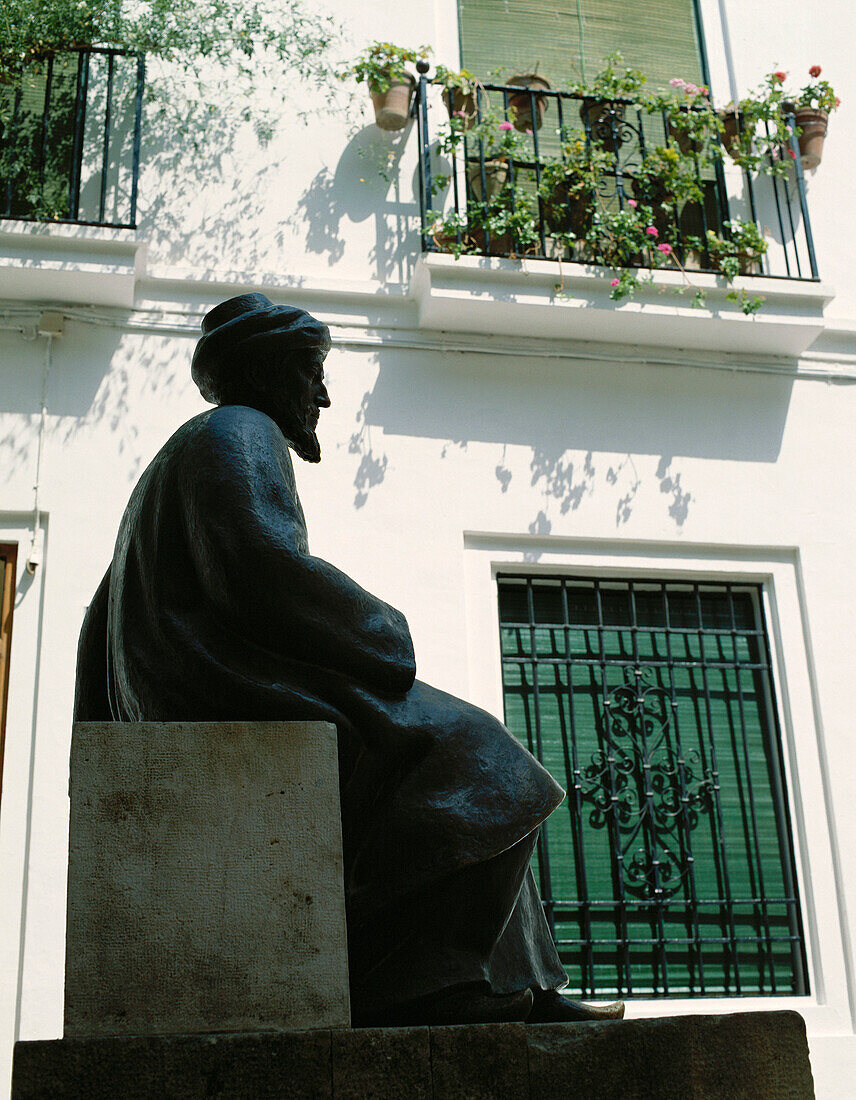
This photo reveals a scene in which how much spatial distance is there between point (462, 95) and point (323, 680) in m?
6.26

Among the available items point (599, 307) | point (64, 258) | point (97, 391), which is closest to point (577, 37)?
point (599, 307)

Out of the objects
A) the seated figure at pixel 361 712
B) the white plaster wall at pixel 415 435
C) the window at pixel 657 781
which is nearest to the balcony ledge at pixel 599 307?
the white plaster wall at pixel 415 435

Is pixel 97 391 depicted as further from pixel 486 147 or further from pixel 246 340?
pixel 246 340

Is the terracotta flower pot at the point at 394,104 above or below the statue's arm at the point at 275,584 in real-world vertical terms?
above

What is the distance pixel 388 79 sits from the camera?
764 cm

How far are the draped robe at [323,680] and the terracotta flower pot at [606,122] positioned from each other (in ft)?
20.4

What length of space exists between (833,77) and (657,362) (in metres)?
2.58

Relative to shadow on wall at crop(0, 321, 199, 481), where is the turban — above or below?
below

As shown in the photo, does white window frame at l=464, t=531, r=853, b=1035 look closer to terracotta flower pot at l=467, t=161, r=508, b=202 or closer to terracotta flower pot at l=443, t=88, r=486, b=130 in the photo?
terracotta flower pot at l=467, t=161, r=508, b=202

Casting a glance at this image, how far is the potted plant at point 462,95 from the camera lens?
766 centimetres

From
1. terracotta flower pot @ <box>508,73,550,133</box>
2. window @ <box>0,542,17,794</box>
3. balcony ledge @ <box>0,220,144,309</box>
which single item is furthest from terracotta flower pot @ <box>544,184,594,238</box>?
window @ <box>0,542,17,794</box>

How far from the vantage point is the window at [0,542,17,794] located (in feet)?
20.9

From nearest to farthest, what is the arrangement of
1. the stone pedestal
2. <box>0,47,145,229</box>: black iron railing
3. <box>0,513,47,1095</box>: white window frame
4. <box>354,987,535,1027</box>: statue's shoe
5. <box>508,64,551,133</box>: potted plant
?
the stone pedestal < <box>354,987,535,1027</box>: statue's shoe < <box>0,513,47,1095</box>: white window frame < <box>0,47,145,229</box>: black iron railing < <box>508,64,551,133</box>: potted plant

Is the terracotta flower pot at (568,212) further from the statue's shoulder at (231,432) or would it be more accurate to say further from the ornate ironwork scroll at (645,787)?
the statue's shoulder at (231,432)
